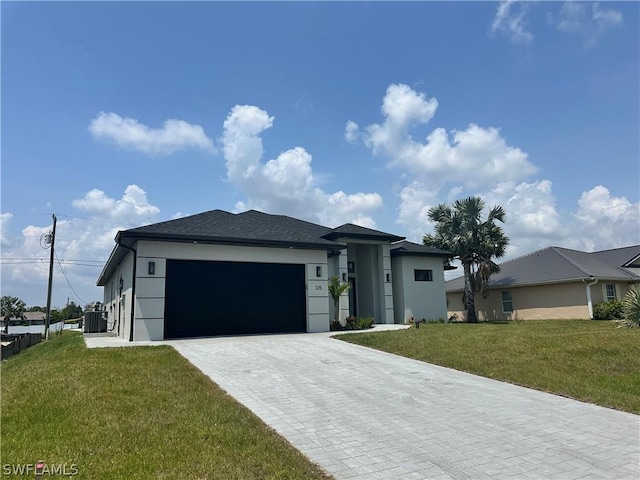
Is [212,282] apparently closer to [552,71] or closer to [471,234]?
[552,71]

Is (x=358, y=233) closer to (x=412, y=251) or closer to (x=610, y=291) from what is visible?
(x=412, y=251)

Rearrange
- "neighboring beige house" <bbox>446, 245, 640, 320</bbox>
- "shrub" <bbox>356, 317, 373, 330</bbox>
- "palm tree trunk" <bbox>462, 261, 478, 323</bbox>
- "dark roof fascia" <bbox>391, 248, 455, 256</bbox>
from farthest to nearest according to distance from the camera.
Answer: "palm tree trunk" <bbox>462, 261, 478, 323</bbox>, "neighboring beige house" <bbox>446, 245, 640, 320</bbox>, "dark roof fascia" <bbox>391, 248, 455, 256</bbox>, "shrub" <bbox>356, 317, 373, 330</bbox>

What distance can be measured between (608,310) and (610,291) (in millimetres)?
3031

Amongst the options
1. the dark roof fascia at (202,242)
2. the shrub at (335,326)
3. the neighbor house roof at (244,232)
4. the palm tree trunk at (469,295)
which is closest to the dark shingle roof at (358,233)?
the neighbor house roof at (244,232)

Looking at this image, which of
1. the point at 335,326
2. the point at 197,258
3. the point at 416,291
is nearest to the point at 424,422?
the point at 197,258

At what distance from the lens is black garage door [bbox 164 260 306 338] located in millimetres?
15008

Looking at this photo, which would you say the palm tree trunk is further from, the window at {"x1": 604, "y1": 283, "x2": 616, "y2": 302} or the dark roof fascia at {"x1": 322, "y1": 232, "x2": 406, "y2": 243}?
the window at {"x1": 604, "y1": 283, "x2": 616, "y2": 302}

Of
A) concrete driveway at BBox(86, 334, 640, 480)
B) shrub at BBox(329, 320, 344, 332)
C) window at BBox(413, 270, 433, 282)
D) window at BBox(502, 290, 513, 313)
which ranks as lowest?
concrete driveway at BBox(86, 334, 640, 480)

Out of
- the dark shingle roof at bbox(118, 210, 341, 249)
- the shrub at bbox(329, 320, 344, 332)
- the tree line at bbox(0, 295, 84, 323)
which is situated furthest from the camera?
the tree line at bbox(0, 295, 84, 323)

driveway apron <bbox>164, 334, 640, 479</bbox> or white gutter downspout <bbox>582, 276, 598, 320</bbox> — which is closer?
driveway apron <bbox>164, 334, 640, 479</bbox>

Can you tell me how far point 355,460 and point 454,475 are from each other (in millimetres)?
1034

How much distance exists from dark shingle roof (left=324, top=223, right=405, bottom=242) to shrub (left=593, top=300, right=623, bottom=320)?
11154mm

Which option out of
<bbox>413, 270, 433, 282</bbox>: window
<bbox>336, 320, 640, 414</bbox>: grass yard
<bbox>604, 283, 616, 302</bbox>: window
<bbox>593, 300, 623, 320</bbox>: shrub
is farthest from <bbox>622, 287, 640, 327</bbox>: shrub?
<bbox>604, 283, 616, 302</bbox>: window

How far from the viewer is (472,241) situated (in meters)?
24.9
